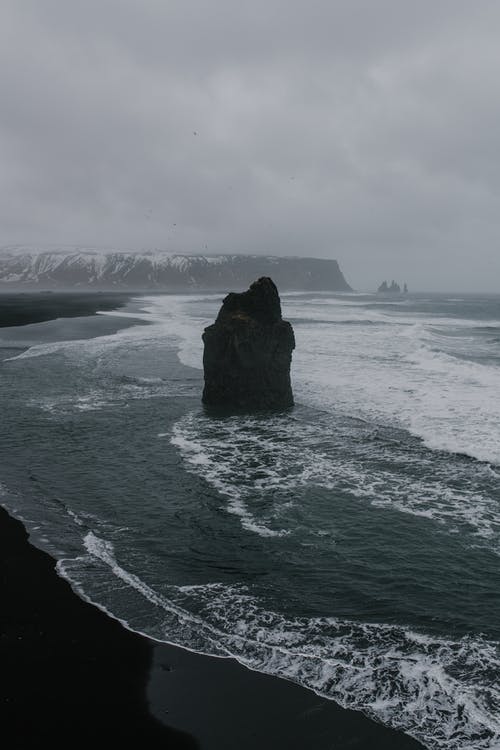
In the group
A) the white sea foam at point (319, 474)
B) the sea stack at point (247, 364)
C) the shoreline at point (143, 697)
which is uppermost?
→ the sea stack at point (247, 364)

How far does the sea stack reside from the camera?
2509 cm

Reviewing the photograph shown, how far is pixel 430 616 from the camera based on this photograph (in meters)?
9.79

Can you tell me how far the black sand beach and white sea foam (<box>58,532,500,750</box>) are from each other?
0.31 metres

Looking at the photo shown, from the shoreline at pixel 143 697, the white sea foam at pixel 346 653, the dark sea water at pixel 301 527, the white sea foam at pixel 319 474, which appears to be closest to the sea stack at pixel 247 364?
the dark sea water at pixel 301 527

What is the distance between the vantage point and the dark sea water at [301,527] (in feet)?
28.0

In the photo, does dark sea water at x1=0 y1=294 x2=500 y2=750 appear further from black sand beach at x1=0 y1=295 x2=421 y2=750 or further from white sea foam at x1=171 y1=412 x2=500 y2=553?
black sand beach at x1=0 y1=295 x2=421 y2=750

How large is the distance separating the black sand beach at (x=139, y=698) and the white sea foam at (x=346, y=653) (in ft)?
1.03

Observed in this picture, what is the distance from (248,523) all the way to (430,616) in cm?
510

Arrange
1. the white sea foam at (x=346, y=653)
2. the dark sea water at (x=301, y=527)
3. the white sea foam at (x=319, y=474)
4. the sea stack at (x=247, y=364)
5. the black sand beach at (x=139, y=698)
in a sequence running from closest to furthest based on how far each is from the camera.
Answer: the black sand beach at (x=139, y=698) → the white sea foam at (x=346, y=653) → the dark sea water at (x=301, y=527) → the white sea foam at (x=319, y=474) → the sea stack at (x=247, y=364)

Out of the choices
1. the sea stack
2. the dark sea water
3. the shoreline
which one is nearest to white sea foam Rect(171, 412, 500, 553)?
the dark sea water

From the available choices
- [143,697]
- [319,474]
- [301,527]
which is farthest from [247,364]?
[143,697]

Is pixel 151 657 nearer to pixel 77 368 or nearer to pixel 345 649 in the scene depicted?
pixel 345 649

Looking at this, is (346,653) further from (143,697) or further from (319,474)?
(319,474)

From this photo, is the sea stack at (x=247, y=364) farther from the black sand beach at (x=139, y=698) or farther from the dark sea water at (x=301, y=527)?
the black sand beach at (x=139, y=698)
